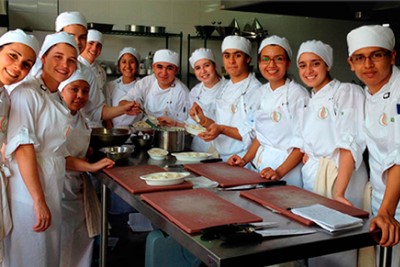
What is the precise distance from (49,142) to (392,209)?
1468 mm

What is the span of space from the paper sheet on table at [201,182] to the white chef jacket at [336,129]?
593mm

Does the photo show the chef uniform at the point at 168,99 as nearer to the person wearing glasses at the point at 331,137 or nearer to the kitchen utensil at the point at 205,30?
the person wearing glasses at the point at 331,137

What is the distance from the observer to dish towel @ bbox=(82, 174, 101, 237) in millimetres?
2406

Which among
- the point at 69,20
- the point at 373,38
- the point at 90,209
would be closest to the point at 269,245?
the point at 373,38

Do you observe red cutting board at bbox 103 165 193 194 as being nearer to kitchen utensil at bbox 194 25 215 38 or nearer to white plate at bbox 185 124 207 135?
white plate at bbox 185 124 207 135

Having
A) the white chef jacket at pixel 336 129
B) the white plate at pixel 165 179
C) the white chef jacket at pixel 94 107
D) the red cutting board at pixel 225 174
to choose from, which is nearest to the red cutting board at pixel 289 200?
the red cutting board at pixel 225 174

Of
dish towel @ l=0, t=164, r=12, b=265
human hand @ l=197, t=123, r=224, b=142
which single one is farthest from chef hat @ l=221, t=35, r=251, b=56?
dish towel @ l=0, t=164, r=12, b=265

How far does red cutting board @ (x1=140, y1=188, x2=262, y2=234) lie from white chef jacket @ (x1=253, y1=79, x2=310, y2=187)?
78cm

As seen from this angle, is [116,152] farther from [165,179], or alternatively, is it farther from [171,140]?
[165,179]

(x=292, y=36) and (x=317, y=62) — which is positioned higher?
(x=292, y=36)

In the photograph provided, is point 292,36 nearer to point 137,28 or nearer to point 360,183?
point 137,28

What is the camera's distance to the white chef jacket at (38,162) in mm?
1846

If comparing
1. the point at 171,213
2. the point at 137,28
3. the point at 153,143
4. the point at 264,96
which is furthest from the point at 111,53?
the point at 171,213

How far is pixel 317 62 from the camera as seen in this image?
2.14 meters
